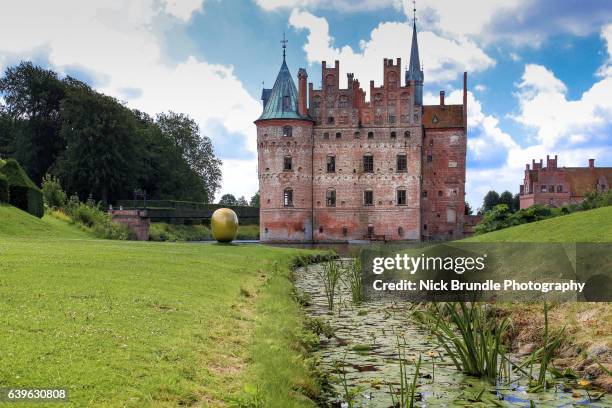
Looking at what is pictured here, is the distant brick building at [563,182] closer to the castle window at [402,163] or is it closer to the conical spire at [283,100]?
the castle window at [402,163]

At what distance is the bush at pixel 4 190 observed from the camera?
90.2ft

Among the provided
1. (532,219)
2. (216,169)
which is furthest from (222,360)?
(216,169)

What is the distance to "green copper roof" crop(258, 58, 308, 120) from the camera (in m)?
52.6

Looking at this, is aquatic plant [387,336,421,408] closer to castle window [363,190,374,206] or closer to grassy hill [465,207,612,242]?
grassy hill [465,207,612,242]

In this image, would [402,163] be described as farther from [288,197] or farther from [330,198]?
[288,197]

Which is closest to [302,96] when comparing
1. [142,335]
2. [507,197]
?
[142,335]

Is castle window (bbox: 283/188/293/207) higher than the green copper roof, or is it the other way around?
the green copper roof

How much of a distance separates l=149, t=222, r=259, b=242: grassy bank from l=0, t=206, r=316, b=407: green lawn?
3943cm

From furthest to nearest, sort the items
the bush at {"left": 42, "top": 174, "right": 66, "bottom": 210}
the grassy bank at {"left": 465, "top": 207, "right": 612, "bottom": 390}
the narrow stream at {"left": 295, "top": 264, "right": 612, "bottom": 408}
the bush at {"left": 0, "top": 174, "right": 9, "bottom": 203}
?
the bush at {"left": 42, "top": 174, "right": 66, "bottom": 210} → the bush at {"left": 0, "top": 174, "right": 9, "bottom": 203} → the grassy bank at {"left": 465, "top": 207, "right": 612, "bottom": 390} → the narrow stream at {"left": 295, "top": 264, "right": 612, "bottom": 408}

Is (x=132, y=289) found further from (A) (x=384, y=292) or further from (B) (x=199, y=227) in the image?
(B) (x=199, y=227)

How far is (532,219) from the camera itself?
25.8 m

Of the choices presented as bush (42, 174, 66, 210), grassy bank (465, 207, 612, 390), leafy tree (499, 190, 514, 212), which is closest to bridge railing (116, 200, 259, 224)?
bush (42, 174, 66, 210)

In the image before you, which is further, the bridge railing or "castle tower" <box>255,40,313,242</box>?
the bridge railing

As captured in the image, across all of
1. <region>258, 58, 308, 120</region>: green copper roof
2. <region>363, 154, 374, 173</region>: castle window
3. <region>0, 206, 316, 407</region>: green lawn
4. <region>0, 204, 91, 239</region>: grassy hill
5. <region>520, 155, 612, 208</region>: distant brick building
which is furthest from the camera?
<region>520, 155, 612, 208</region>: distant brick building
